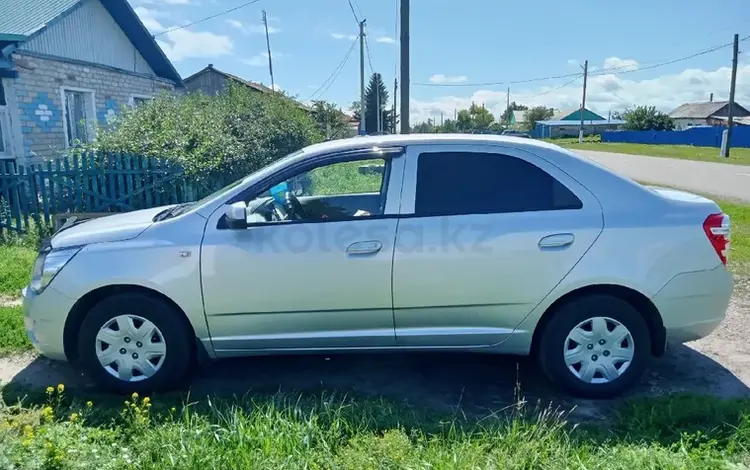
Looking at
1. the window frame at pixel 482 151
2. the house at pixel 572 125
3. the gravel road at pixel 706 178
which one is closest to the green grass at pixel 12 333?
the window frame at pixel 482 151

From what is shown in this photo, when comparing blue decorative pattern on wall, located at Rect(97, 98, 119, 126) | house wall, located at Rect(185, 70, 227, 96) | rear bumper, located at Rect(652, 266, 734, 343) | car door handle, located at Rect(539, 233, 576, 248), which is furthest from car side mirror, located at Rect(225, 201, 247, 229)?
house wall, located at Rect(185, 70, 227, 96)

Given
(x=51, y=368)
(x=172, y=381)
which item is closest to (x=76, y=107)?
(x=51, y=368)

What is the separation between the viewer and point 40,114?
12117 mm

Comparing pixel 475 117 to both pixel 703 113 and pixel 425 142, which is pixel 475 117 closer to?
pixel 703 113

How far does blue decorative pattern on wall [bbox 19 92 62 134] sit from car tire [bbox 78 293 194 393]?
34.0 feet

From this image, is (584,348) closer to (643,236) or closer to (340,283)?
(643,236)

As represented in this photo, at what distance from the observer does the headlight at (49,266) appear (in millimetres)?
3461

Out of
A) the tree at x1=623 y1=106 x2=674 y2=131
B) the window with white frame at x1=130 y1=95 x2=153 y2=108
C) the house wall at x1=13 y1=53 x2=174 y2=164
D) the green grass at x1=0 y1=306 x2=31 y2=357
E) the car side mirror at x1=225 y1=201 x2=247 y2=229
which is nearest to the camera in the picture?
the car side mirror at x1=225 y1=201 x2=247 y2=229

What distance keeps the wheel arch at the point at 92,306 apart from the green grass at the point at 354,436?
1.21 ft

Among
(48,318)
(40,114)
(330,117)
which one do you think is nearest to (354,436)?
(48,318)

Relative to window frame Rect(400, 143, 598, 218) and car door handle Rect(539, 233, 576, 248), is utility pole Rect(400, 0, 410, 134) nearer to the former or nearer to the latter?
window frame Rect(400, 143, 598, 218)

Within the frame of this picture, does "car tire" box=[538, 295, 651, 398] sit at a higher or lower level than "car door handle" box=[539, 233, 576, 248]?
lower

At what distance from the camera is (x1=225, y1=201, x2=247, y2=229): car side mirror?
3305mm

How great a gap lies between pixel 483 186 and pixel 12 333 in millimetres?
4013
